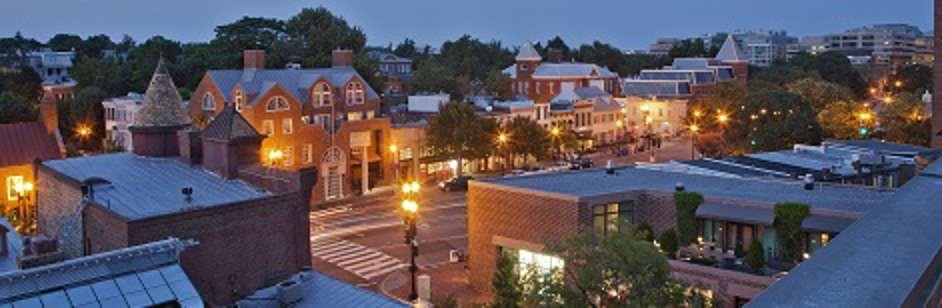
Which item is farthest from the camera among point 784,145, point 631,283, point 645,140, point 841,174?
point 645,140

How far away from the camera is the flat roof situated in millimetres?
34013

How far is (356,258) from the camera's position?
45.9 metres

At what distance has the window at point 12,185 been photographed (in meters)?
53.4

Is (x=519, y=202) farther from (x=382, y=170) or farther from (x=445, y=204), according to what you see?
(x=382, y=170)

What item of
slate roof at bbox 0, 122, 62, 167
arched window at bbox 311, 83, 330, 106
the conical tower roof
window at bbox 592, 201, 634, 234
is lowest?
window at bbox 592, 201, 634, 234

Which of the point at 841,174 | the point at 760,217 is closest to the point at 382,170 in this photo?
the point at 841,174

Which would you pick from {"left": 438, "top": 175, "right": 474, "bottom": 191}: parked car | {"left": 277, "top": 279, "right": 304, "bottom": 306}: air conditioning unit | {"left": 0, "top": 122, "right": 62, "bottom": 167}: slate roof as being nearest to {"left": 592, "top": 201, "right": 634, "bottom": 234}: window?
{"left": 277, "top": 279, "right": 304, "bottom": 306}: air conditioning unit

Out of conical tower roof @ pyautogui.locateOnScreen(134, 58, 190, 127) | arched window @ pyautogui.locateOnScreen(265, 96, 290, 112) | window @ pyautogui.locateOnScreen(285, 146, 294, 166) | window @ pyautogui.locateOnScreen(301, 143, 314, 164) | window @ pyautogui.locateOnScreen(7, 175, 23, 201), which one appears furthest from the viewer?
window @ pyautogui.locateOnScreen(301, 143, 314, 164)

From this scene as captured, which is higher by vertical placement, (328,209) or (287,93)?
(287,93)

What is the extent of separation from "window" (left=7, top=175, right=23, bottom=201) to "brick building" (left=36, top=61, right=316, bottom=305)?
61.6 feet

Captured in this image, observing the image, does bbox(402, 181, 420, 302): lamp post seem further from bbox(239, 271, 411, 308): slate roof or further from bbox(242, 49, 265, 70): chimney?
bbox(242, 49, 265, 70): chimney

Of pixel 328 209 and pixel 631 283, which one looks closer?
pixel 631 283

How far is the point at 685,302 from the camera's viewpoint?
2383 cm

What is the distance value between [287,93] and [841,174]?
1454 inches
